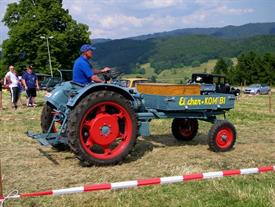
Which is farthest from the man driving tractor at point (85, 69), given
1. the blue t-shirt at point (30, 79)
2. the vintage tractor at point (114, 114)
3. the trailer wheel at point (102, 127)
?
the blue t-shirt at point (30, 79)

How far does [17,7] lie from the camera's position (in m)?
53.1

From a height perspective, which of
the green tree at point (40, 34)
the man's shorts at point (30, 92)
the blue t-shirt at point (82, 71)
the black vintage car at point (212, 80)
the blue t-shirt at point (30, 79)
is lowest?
the black vintage car at point (212, 80)

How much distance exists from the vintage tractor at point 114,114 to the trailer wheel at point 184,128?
78cm

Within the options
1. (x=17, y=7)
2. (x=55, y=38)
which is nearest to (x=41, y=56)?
(x=55, y=38)

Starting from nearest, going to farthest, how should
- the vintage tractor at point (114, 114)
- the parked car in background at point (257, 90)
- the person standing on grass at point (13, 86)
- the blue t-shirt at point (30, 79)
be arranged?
the vintage tractor at point (114, 114), the person standing on grass at point (13, 86), the blue t-shirt at point (30, 79), the parked car in background at point (257, 90)

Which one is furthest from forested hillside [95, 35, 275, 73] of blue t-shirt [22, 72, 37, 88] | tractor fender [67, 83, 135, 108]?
tractor fender [67, 83, 135, 108]

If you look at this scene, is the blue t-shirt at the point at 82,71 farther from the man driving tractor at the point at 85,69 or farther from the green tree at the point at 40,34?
the green tree at the point at 40,34

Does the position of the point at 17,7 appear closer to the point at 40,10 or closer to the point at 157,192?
the point at 40,10

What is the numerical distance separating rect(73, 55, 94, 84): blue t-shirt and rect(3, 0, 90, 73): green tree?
43542mm

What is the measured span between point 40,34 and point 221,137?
150ft

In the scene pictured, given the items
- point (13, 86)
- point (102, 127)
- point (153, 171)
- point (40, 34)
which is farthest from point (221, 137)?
point (40, 34)

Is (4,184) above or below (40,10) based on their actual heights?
below

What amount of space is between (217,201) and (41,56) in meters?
47.1

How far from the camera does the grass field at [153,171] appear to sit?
16.4 feet
